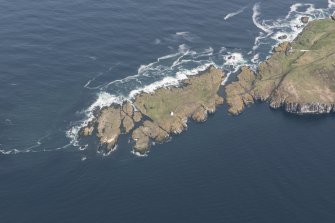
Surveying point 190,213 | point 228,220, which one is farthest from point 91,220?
point 228,220

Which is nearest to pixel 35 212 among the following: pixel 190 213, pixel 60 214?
pixel 60 214

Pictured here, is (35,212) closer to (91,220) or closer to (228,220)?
(91,220)

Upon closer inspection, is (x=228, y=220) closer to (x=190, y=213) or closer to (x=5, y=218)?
(x=190, y=213)

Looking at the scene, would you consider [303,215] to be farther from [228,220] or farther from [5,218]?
[5,218]

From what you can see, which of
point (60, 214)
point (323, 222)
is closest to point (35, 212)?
point (60, 214)

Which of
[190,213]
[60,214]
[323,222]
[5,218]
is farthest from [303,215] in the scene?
[5,218]

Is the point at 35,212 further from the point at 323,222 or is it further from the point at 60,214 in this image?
the point at 323,222
